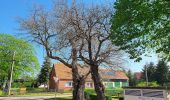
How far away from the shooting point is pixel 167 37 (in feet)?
55.4

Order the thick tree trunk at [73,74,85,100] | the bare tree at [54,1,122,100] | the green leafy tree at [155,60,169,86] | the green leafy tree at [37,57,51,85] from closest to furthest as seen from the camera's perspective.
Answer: the bare tree at [54,1,122,100] < the thick tree trunk at [73,74,85,100] < the green leafy tree at [37,57,51,85] < the green leafy tree at [155,60,169,86]

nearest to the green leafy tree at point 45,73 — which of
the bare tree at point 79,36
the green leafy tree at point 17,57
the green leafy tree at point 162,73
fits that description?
the green leafy tree at point 17,57

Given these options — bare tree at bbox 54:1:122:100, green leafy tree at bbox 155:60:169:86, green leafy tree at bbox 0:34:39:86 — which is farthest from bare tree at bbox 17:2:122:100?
green leafy tree at bbox 155:60:169:86

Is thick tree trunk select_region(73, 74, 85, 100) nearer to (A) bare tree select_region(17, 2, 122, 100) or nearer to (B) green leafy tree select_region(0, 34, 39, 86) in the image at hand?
(A) bare tree select_region(17, 2, 122, 100)

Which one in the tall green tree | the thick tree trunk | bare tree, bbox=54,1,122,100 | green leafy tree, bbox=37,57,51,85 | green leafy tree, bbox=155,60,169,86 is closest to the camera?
the tall green tree

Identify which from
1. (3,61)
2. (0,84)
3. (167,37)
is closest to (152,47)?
(167,37)

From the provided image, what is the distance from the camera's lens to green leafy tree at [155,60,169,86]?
71.7 metres

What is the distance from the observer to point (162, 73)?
72500mm

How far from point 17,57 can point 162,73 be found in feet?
120

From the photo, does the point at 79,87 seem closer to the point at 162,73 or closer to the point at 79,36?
the point at 79,36

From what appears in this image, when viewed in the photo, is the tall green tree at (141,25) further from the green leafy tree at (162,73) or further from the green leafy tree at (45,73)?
the green leafy tree at (162,73)

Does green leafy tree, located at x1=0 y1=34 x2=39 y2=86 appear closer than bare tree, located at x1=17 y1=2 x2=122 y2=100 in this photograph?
No

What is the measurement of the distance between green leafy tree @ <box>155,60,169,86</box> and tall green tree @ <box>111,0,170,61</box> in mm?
55644

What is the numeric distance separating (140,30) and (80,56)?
794 centimetres
